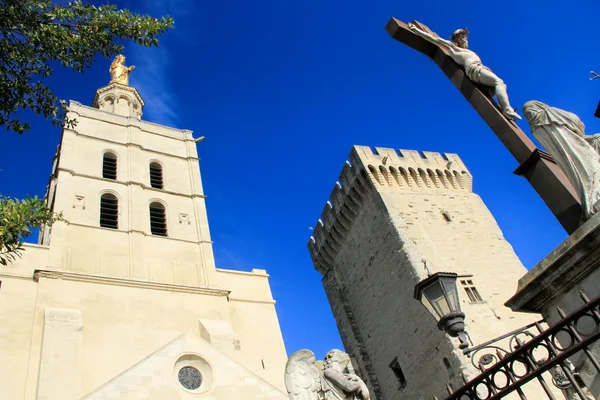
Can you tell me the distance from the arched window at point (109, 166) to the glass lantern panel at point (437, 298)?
1674 cm

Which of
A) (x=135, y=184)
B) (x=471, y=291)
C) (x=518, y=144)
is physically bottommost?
(x=518, y=144)

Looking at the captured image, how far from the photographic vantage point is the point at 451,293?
196 inches

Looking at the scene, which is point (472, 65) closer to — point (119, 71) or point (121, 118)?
point (121, 118)

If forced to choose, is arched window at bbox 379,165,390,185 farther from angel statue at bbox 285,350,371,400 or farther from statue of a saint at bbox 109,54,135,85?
angel statue at bbox 285,350,371,400

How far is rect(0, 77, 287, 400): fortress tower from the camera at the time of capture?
38.3 ft

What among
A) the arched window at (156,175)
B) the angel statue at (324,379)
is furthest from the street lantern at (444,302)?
the arched window at (156,175)

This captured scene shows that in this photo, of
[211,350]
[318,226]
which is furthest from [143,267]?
[318,226]

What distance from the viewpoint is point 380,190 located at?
20672 mm

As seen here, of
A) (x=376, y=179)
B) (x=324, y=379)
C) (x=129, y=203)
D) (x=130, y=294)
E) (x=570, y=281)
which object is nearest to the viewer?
(x=570, y=281)

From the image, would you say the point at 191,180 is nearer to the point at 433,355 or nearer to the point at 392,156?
the point at 392,156

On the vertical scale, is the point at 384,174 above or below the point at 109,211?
above

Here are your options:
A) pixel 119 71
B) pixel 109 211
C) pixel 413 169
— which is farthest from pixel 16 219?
pixel 119 71

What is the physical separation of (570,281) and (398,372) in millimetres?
16270

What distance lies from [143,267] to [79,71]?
33.1ft
